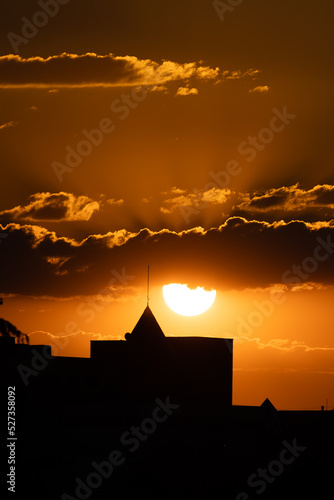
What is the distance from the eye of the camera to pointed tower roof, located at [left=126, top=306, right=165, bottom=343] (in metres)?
71.3

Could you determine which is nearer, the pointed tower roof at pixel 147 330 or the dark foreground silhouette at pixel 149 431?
the dark foreground silhouette at pixel 149 431

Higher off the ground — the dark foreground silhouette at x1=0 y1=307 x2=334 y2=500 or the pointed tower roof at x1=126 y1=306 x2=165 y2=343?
the pointed tower roof at x1=126 y1=306 x2=165 y2=343

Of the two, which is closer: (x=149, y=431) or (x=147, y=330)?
(x=149, y=431)

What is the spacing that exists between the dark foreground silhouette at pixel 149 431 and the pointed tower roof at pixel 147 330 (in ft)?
0.21

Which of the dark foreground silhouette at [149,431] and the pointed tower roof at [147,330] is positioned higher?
the pointed tower roof at [147,330]

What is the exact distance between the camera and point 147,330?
71375mm

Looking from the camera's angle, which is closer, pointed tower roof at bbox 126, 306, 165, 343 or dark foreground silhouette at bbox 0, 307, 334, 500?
dark foreground silhouette at bbox 0, 307, 334, 500

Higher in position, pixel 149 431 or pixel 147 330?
pixel 147 330

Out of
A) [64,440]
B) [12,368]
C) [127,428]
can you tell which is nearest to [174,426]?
[127,428]

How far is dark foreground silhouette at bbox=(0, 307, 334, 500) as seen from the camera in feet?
173

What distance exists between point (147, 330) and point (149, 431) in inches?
391

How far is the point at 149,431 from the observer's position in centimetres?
6284

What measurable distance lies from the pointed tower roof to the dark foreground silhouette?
64 mm

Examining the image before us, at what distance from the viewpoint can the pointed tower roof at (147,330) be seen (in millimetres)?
71312
